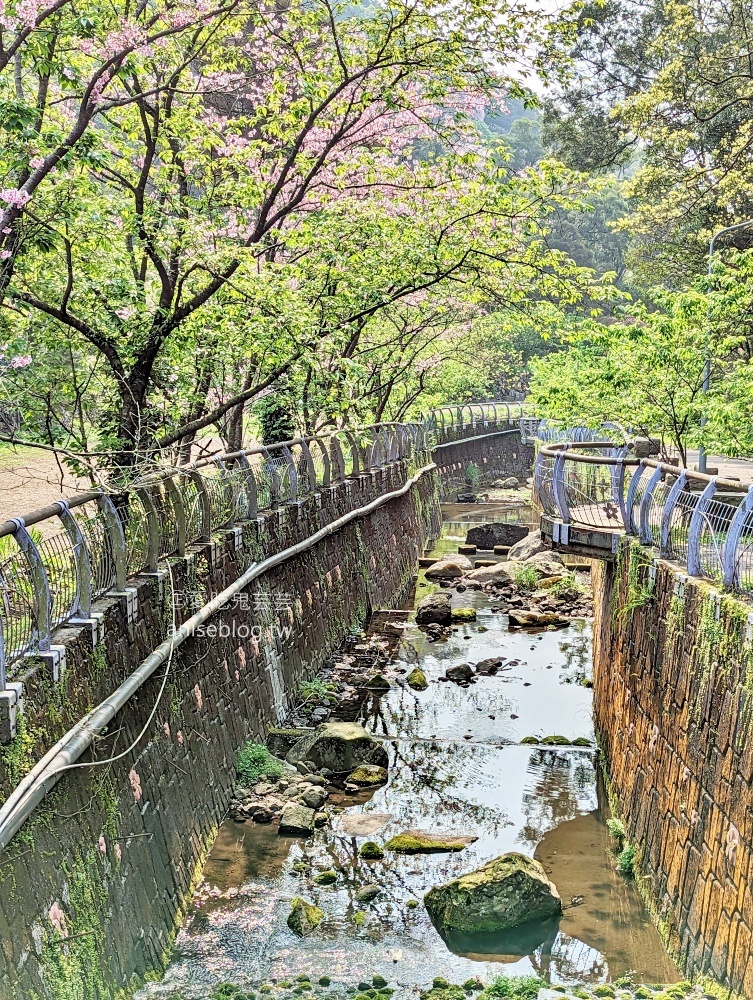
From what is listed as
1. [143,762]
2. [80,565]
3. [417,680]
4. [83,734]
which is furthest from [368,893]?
[417,680]

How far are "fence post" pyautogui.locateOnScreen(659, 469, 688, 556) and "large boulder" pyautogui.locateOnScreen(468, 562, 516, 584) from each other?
1284 centimetres

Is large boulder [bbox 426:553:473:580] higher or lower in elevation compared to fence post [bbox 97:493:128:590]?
lower

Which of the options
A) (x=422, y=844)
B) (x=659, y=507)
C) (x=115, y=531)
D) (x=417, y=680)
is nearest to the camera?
(x=115, y=531)

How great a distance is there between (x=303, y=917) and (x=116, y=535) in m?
3.71

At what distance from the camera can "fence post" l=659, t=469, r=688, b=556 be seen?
9016mm

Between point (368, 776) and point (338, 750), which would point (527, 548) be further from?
point (368, 776)

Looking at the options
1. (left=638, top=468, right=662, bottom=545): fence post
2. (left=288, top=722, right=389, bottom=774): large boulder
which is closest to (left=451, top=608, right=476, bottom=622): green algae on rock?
(left=288, top=722, right=389, bottom=774): large boulder

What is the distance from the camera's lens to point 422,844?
10.3m

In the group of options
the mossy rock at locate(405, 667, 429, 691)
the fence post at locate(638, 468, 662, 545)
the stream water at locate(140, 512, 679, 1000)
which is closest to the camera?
the stream water at locate(140, 512, 679, 1000)

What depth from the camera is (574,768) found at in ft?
41.6

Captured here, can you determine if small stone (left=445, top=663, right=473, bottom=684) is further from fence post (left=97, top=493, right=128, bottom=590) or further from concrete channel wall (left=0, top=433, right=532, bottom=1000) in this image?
fence post (left=97, top=493, right=128, bottom=590)

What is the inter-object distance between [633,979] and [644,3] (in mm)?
27583

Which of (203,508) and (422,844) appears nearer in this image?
(422,844)

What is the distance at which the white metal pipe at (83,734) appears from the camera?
18.2 feet
